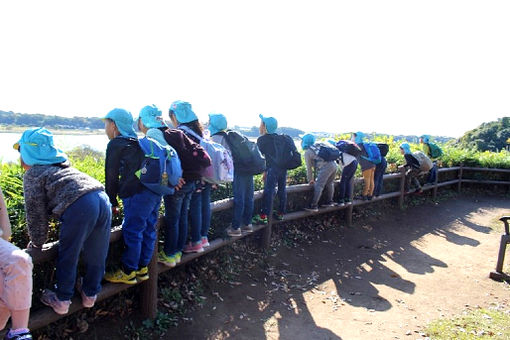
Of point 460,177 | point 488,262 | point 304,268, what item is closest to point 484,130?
point 460,177

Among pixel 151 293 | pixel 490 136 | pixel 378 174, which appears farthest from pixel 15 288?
pixel 490 136

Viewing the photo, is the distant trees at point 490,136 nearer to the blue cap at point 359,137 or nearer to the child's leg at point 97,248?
the blue cap at point 359,137

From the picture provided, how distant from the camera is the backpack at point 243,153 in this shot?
5.20m

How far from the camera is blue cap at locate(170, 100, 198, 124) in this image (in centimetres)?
454

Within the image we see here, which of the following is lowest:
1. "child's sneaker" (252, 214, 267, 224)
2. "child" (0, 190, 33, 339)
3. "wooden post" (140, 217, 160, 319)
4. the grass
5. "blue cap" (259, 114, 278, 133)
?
the grass

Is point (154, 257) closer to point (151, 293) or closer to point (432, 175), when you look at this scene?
point (151, 293)

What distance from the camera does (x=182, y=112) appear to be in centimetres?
454

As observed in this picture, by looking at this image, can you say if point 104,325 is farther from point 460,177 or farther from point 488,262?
point 460,177

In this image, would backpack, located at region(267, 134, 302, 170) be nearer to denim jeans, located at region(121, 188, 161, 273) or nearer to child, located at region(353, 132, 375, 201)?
denim jeans, located at region(121, 188, 161, 273)

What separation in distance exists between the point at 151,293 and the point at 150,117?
190 cm

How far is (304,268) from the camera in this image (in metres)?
6.34

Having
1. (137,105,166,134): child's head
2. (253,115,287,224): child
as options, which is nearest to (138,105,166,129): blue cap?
(137,105,166,134): child's head

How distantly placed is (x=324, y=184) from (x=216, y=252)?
2729mm

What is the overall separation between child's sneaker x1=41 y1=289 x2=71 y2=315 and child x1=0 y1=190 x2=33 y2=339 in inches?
16.7
